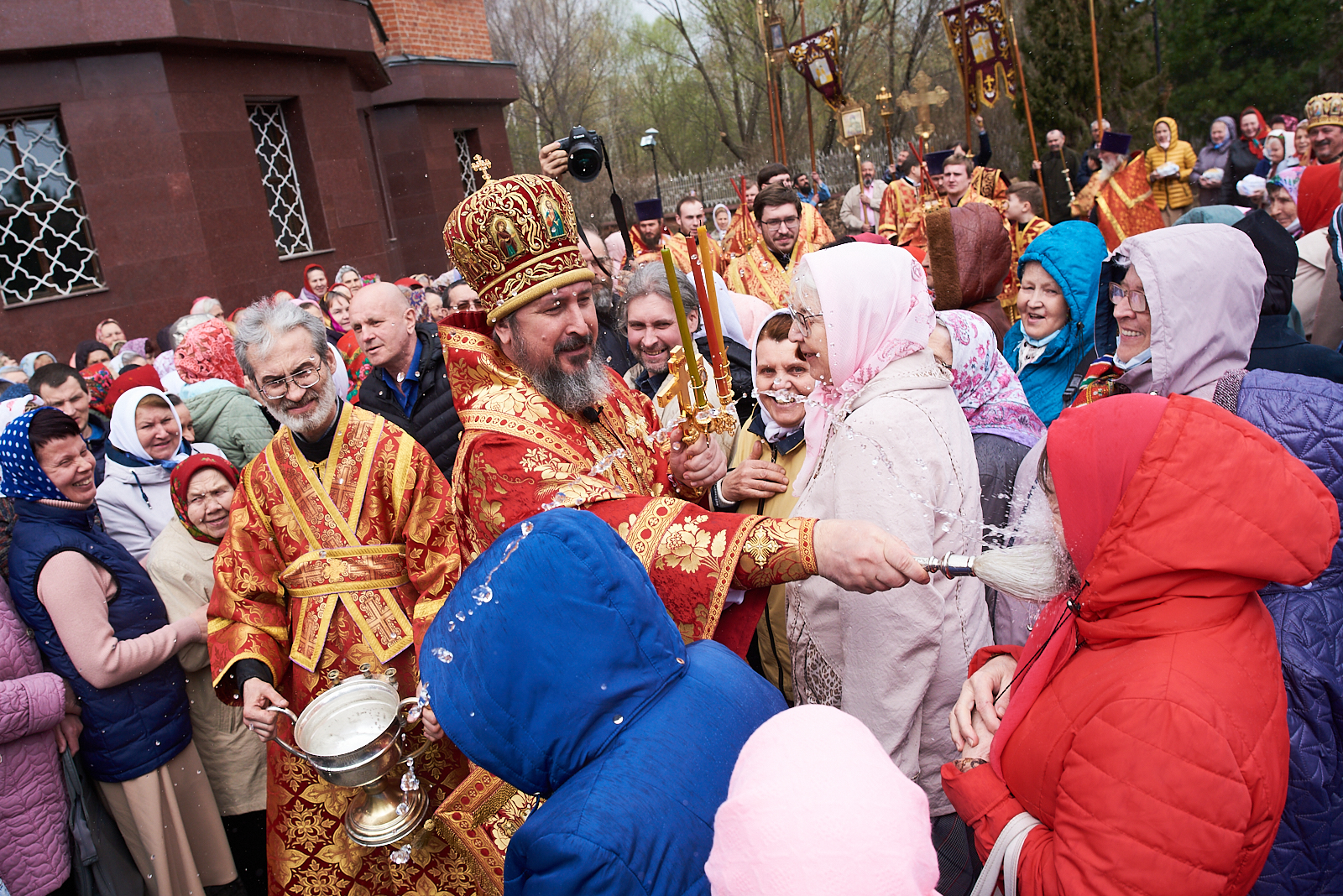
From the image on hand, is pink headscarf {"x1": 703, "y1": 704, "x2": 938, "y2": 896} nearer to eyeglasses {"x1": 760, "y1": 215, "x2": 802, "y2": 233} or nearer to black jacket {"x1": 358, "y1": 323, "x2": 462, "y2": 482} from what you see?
black jacket {"x1": 358, "y1": 323, "x2": 462, "y2": 482}

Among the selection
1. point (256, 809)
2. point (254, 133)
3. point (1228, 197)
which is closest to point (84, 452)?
point (256, 809)

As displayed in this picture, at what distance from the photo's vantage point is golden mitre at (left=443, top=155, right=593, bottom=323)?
253cm

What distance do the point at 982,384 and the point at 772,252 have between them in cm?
450

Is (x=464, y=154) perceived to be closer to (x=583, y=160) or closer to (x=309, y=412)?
(x=583, y=160)

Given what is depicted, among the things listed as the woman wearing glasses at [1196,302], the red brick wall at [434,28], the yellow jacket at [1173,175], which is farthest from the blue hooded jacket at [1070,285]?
the red brick wall at [434,28]

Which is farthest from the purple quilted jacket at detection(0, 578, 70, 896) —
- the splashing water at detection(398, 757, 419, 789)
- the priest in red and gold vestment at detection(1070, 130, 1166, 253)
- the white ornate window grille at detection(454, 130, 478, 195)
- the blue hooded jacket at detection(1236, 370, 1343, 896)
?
the white ornate window grille at detection(454, 130, 478, 195)

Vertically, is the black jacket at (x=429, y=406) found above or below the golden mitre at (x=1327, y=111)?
below

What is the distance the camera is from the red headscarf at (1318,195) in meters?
6.32

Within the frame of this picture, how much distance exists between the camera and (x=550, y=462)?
7.70ft

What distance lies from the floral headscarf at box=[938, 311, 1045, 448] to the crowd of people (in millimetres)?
16

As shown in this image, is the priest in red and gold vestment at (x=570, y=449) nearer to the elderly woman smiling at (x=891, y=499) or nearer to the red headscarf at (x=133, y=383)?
the elderly woman smiling at (x=891, y=499)

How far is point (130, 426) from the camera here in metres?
4.03

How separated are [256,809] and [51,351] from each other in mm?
8246

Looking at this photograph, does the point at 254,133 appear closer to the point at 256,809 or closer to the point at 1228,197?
the point at 256,809
